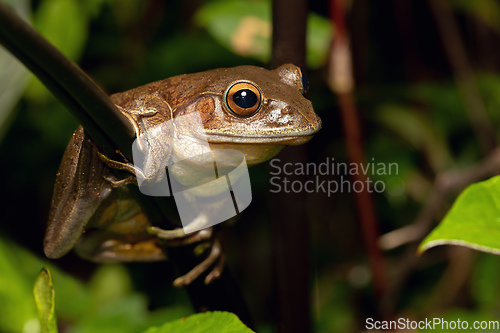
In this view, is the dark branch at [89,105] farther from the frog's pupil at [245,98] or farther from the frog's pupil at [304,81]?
the frog's pupil at [304,81]

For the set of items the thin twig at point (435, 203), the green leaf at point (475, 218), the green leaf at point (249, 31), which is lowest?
the thin twig at point (435, 203)

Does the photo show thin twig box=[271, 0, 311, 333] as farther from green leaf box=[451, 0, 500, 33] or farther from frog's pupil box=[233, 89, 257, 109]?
green leaf box=[451, 0, 500, 33]

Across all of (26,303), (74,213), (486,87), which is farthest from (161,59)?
(486,87)

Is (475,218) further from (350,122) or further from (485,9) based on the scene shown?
(485,9)

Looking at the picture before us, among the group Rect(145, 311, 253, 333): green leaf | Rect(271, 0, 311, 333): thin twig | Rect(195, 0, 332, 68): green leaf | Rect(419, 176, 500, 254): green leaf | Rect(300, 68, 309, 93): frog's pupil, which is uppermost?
Rect(419, 176, 500, 254): green leaf

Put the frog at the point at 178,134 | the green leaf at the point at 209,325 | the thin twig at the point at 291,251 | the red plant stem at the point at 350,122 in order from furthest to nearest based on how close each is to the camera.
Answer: the red plant stem at the point at 350,122
the thin twig at the point at 291,251
the frog at the point at 178,134
the green leaf at the point at 209,325

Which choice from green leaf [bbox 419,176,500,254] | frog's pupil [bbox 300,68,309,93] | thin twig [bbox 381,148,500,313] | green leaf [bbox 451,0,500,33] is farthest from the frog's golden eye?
green leaf [bbox 451,0,500,33]

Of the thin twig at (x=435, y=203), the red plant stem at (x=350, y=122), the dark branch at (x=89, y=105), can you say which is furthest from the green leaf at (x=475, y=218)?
the red plant stem at (x=350, y=122)

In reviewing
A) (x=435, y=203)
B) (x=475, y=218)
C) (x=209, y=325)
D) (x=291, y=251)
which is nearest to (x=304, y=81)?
(x=291, y=251)
